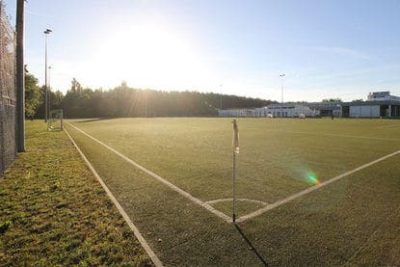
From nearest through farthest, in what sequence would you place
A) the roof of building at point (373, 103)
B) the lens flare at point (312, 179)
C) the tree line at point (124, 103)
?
the lens flare at point (312, 179) → the roof of building at point (373, 103) → the tree line at point (124, 103)

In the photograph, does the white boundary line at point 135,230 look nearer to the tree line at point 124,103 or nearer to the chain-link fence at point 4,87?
the chain-link fence at point 4,87

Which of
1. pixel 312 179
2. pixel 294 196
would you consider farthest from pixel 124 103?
pixel 294 196

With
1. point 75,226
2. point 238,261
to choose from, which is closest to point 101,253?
point 75,226

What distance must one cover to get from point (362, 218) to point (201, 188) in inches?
137

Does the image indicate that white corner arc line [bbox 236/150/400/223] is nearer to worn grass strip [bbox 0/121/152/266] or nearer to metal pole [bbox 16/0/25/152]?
worn grass strip [bbox 0/121/152/266]

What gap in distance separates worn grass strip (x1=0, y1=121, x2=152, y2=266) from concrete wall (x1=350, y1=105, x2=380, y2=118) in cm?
10527

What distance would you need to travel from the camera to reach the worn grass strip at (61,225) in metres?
4.08

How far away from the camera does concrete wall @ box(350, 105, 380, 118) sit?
97.6 meters

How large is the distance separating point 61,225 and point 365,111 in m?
111

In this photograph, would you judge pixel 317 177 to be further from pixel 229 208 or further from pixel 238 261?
pixel 238 261

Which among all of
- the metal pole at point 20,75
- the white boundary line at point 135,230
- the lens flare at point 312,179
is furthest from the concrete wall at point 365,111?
the white boundary line at point 135,230

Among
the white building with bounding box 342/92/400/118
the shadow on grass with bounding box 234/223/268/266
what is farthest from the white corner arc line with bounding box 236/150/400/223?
the white building with bounding box 342/92/400/118

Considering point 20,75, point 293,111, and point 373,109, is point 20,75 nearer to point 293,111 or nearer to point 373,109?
point 293,111

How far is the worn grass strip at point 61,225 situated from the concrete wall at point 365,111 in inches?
4145
